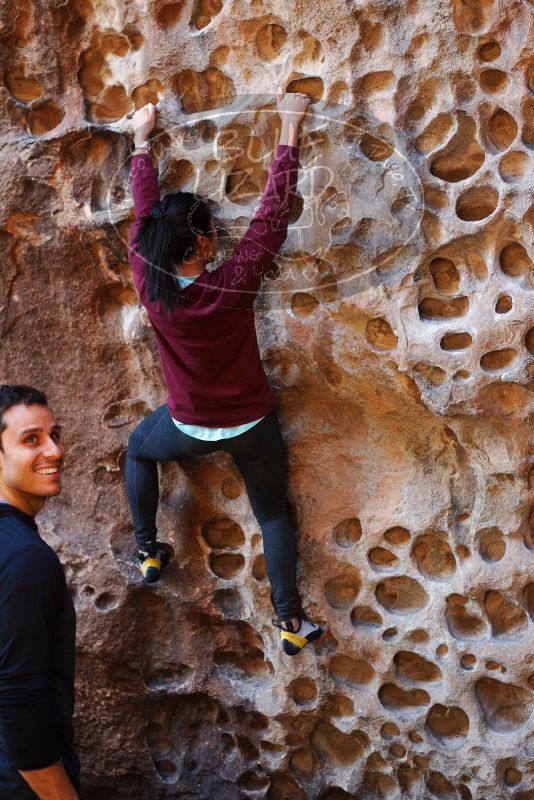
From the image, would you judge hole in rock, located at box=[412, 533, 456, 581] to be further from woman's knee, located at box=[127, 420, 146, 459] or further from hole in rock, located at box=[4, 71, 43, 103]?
hole in rock, located at box=[4, 71, 43, 103]

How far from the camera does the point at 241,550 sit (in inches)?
106

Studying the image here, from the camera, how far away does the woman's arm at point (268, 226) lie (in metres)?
2.15

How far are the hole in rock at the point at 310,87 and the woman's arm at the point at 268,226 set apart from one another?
0.48 ft

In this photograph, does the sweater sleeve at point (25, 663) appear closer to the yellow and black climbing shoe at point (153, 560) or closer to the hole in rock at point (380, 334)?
the yellow and black climbing shoe at point (153, 560)

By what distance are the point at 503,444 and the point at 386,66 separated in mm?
945

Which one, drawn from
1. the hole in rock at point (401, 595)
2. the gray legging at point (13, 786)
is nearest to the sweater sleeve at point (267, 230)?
the hole in rock at point (401, 595)

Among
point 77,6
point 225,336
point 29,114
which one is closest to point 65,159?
point 29,114

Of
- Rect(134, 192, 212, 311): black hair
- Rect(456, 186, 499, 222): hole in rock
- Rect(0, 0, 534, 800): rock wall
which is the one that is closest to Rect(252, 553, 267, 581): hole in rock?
Rect(0, 0, 534, 800): rock wall

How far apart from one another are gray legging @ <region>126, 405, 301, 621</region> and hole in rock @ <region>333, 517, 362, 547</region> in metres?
0.14

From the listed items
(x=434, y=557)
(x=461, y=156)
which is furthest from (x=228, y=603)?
(x=461, y=156)

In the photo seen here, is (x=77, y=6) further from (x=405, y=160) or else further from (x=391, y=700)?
(x=391, y=700)

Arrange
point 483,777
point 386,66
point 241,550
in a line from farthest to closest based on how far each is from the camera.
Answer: point 241,550, point 483,777, point 386,66

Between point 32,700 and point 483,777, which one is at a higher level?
point 32,700

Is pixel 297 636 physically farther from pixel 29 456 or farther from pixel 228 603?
pixel 29 456
